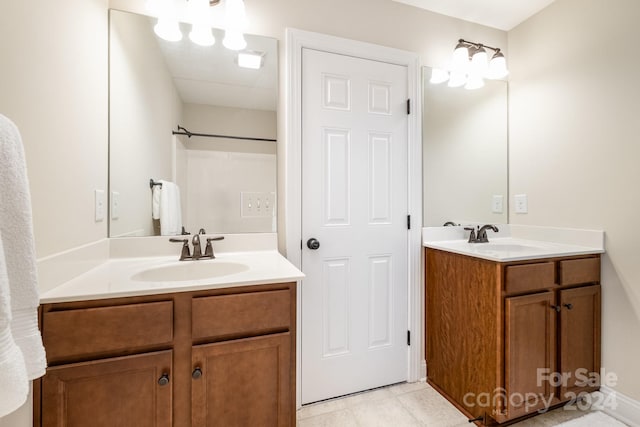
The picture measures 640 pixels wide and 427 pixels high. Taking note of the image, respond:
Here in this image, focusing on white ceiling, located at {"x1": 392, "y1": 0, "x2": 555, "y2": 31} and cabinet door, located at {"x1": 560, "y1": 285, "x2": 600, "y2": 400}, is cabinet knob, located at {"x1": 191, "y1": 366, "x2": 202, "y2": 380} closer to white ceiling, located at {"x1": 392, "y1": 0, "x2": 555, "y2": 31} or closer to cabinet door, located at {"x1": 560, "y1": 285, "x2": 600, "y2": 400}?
cabinet door, located at {"x1": 560, "y1": 285, "x2": 600, "y2": 400}

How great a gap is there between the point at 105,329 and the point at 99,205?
0.61 meters

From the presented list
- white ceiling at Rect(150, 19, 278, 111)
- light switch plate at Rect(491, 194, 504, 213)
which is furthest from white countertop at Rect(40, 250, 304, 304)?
light switch plate at Rect(491, 194, 504, 213)

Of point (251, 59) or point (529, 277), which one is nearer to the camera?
point (529, 277)

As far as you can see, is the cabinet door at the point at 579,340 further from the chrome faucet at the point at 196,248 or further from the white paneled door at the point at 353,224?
the chrome faucet at the point at 196,248

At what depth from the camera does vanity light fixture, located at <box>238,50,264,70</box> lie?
1617 millimetres

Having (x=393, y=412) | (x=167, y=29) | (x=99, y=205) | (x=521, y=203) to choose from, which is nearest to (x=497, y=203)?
(x=521, y=203)

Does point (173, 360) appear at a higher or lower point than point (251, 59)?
lower

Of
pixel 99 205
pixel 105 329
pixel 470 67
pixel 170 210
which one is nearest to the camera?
pixel 105 329

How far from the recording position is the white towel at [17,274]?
1.83ft

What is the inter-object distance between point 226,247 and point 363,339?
0.99m

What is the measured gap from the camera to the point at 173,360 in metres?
1.02

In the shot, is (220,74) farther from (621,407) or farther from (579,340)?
(621,407)

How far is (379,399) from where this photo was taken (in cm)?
175

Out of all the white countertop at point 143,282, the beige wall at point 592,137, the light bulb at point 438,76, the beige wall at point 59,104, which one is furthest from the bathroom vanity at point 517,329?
the beige wall at point 59,104
